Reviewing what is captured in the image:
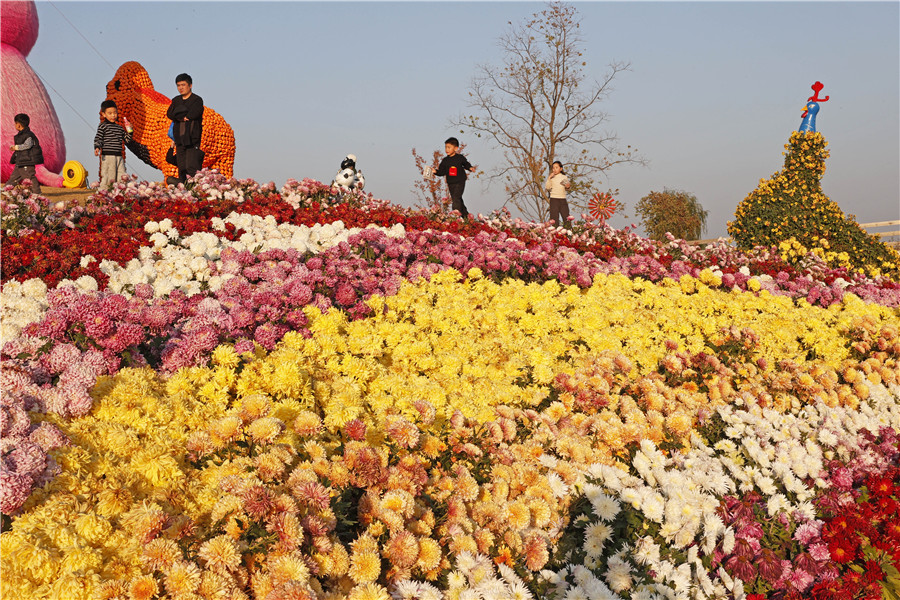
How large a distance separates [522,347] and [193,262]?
2.56m

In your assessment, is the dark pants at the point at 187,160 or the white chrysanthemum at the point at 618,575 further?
the dark pants at the point at 187,160

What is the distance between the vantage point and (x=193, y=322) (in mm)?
3209

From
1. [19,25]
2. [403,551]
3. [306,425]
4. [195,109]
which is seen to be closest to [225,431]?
[306,425]

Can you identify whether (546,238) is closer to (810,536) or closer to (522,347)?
(522,347)

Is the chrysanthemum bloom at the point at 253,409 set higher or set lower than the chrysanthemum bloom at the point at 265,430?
higher

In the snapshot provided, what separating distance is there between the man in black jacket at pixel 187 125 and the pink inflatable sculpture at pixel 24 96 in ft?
19.2

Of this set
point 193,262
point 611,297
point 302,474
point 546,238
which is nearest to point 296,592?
point 302,474

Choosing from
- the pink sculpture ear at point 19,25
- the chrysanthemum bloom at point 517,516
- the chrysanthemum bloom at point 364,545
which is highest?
the pink sculpture ear at point 19,25

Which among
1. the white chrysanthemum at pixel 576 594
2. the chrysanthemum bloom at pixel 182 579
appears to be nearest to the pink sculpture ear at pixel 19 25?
the chrysanthemum bloom at pixel 182 579

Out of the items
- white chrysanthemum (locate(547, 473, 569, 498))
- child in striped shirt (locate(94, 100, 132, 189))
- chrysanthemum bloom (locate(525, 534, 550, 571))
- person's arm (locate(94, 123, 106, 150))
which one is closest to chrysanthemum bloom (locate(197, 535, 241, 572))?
chrysanthemum bloom (locate(525, 534, 550, 571))

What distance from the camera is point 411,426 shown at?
2.47 m

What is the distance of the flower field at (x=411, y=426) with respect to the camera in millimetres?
1834

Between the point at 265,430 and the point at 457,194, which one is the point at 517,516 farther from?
the point at 457,194

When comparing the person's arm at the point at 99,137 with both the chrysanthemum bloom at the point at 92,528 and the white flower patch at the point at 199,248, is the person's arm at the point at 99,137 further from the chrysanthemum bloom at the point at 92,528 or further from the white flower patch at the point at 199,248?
the chrysanthemum bloom at the point at 92,528
